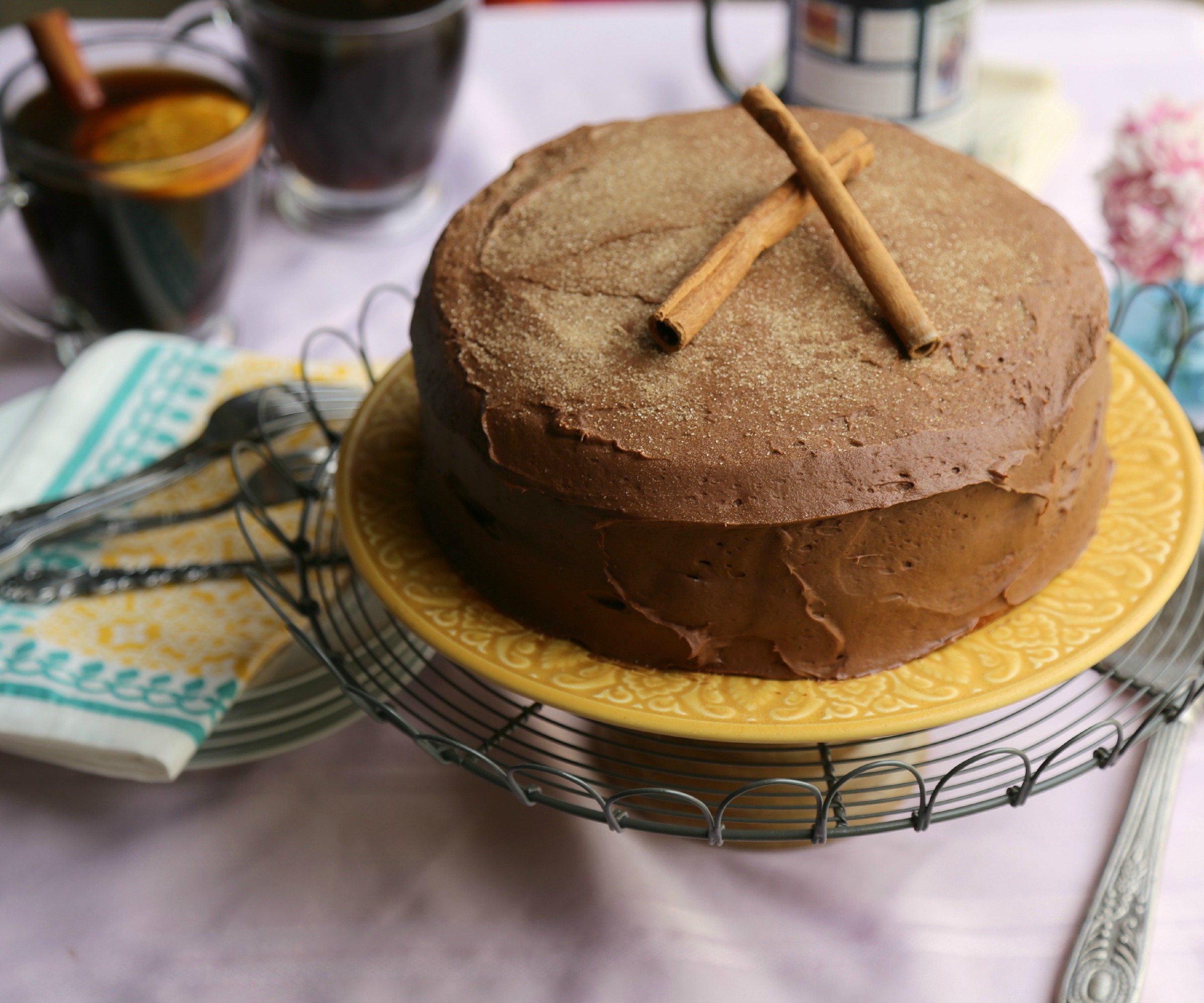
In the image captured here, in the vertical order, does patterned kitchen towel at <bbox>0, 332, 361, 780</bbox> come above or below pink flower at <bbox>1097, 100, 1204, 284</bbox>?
below

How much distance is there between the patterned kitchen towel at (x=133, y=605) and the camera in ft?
3.45

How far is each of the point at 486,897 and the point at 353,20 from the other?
4.01 feet

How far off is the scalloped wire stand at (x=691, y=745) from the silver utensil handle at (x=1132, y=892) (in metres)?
0.04

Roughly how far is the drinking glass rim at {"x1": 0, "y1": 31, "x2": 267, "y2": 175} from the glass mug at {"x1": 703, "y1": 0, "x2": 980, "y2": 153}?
757 mm

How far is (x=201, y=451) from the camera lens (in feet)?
4.31

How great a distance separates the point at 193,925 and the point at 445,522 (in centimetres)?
41

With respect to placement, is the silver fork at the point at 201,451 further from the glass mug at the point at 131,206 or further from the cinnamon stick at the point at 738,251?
the cinnamon stick at the point at 738,251

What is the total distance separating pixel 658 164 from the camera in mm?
1102

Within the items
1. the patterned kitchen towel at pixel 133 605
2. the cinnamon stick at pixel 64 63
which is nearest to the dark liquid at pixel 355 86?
the cinnamon stick at pixel 64 63

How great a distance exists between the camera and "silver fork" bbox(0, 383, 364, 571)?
1193 mm

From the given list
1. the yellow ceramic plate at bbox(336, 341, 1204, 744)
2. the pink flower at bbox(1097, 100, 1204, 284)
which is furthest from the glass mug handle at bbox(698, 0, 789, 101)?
the yellow ceramic plate at bbox(336, 341, 1204, 744)

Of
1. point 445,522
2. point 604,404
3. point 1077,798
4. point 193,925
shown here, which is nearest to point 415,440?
point 445,522

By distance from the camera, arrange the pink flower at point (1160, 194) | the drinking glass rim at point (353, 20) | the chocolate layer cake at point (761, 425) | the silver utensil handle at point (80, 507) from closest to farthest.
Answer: the chocolate layer cake at point (761, 425)
the silver utensil handle at point (80, 507)
the pink flower at point (1160, 194)
the drinking glass rim at point (353, 20)

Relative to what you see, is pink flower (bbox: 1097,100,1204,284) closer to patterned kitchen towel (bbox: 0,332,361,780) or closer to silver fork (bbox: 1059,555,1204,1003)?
silver fork (bbox: 1059,555,1204,1003)
